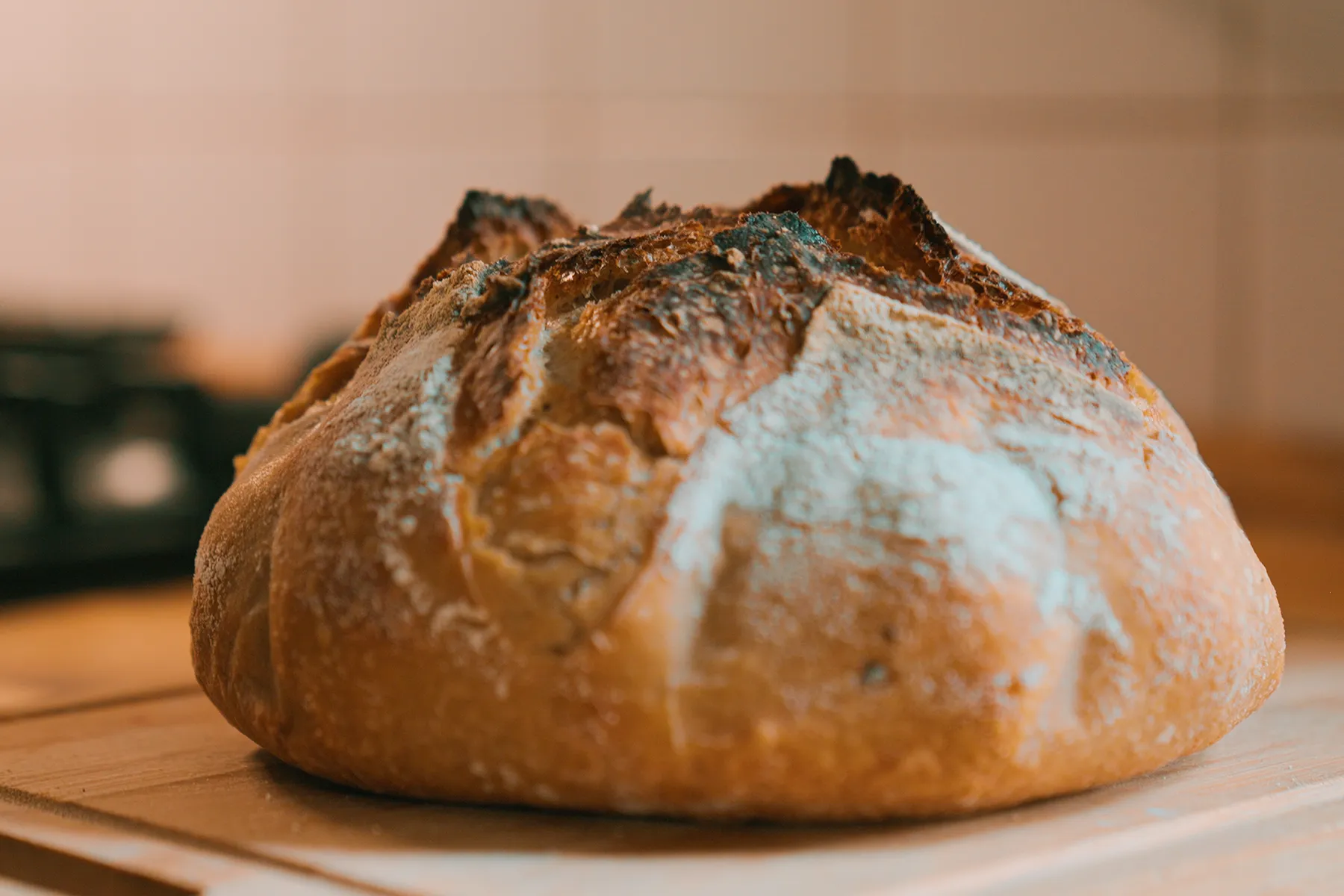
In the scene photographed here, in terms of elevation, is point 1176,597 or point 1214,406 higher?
point 1176,597

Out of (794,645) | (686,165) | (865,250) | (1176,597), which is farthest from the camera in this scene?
(686,165)

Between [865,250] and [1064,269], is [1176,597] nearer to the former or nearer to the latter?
[865,250]

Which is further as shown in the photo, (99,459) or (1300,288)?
(1300,288)

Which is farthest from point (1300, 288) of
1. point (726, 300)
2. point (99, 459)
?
point (726, 300)

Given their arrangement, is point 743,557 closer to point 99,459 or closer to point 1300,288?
point 99,459

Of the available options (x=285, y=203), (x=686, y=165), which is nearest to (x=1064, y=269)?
(x=686, y=165)

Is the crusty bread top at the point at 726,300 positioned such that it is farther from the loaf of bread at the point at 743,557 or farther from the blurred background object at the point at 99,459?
the blurred background object at the point at 99,459

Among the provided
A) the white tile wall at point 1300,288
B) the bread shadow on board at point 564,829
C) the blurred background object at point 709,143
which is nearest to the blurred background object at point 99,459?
the blurred background object at point 709,143
